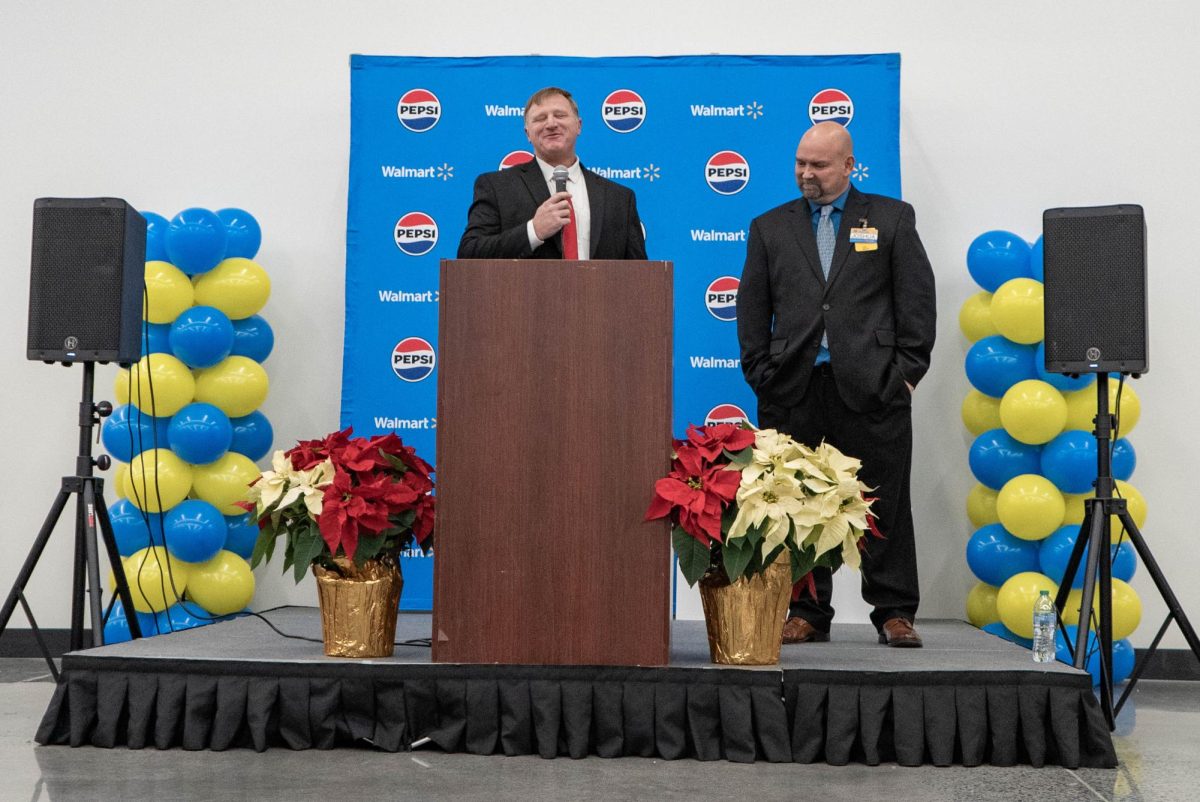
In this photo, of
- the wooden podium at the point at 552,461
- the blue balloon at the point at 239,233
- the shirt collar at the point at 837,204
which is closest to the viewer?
the wooden podium at the point at 552,461

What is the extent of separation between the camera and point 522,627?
2.91 m

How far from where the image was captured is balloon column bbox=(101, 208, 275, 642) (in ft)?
14.0

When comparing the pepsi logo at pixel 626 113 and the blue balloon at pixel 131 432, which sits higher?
the pepsi logo at pixel 626 113

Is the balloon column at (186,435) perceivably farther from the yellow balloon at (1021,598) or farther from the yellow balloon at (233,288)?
the yellow balloon at (1021,598)

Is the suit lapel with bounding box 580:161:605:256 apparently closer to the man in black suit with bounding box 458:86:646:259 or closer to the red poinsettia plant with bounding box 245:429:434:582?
the man in black suit with bounding box 458:86:646:259

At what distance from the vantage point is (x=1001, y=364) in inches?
166

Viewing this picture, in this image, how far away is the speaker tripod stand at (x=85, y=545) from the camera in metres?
3.55

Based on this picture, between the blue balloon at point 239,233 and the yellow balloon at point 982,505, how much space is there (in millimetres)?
2768

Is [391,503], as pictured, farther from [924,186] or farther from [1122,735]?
[924,186]

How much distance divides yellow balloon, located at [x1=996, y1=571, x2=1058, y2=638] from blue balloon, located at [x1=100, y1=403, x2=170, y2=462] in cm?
295

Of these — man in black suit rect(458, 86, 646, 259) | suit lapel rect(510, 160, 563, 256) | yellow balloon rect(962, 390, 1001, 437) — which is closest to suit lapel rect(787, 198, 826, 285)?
man in black suit rect(458, 86, 646, 259)

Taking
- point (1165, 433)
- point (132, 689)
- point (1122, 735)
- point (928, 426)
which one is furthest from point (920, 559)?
point (132, 689)

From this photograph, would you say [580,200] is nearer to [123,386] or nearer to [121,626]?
[123,386]

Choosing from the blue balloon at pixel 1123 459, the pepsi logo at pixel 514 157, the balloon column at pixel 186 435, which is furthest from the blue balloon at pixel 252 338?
the blue balloon at pixel 1123 459
